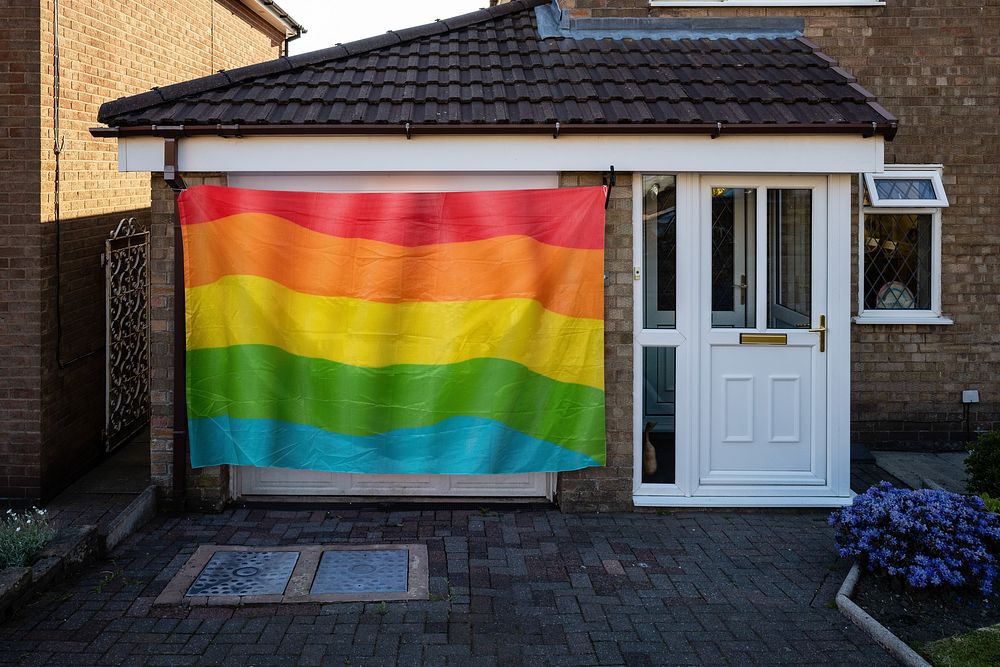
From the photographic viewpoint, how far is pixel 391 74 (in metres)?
8.39

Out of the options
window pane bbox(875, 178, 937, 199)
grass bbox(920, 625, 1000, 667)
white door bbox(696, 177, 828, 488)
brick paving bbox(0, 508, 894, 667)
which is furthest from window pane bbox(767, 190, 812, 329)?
grass bbox(920, 625, 1000, 667)

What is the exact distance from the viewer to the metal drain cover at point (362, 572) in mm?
6379

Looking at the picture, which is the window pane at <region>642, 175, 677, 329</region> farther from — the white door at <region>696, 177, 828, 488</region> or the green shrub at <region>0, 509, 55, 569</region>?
the green shrub at <region>0, 509, 55, 569</region>

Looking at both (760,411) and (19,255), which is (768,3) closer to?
(760,411)

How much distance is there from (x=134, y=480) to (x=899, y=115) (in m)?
8.29

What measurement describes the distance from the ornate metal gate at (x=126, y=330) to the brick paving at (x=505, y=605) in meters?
2.43

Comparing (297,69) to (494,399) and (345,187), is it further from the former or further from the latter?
(494,399)

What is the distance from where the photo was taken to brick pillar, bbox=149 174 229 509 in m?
7.81

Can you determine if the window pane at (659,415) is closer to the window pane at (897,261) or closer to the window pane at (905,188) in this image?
the window pane at (897,261)

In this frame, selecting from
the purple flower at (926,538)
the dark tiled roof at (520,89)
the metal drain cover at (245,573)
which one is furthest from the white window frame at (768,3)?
the metal drain cover at (245,573)

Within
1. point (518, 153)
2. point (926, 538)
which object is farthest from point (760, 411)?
point (518, 153)

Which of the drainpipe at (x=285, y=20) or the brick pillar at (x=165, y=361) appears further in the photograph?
the drainpipe at (x=285, y=20)

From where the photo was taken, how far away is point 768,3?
10.2 metres

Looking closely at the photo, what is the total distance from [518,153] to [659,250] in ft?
4.61
